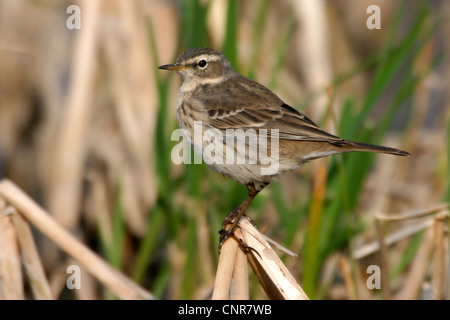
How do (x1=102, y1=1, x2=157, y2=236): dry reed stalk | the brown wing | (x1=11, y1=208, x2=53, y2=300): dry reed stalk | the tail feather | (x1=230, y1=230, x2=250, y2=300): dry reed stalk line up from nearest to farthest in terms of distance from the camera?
(x1=230, y1=230, x2=250, y2=300): dry reed stalk, the tail feather, (x1=11, y1=208, x2=53, y2=300): dry reed stalk, the brown wing, (x1=102, y1=1, x2=157, y2=236): dry reed stalk

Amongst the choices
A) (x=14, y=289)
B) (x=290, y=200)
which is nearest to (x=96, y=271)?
(x=14, y=289)

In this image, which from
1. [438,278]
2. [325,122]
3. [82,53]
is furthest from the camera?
[82,53]

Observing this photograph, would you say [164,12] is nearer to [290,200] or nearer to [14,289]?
[290,200]

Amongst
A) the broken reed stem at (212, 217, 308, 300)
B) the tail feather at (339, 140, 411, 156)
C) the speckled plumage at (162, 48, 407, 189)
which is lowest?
the broken reed stem at (212, 217, 308, 300)

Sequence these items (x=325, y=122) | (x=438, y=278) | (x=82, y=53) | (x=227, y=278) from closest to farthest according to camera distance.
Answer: (x=227, y=278)
(x=438, y=278)
(x=325, y=122)
(x=82, y=53)

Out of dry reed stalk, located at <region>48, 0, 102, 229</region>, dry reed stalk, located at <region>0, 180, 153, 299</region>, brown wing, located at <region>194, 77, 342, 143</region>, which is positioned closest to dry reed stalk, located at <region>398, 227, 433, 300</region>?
brown wing, located at <region>194, 77, 342, 143</region>

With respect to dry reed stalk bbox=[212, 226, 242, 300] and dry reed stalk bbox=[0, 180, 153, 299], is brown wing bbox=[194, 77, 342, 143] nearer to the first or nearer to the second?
→ dry reed stalk bbox=[212, 226, 242, 300]
